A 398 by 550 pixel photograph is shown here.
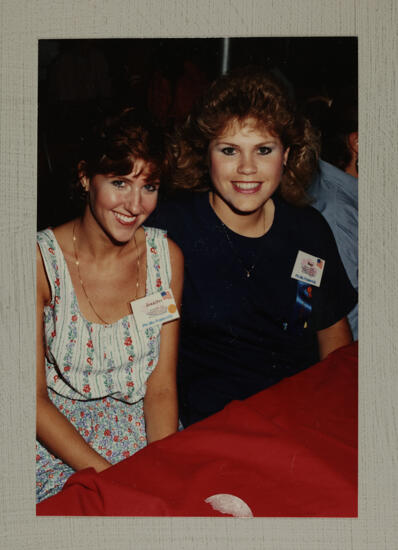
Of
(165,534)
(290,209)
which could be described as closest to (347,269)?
(290,209)

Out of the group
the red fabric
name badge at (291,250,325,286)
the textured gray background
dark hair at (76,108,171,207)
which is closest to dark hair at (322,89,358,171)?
the textured gray background

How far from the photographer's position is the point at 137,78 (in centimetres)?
161

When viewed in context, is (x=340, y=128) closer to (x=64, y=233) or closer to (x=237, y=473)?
(x=64, y=233)

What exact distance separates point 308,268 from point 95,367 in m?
0.64

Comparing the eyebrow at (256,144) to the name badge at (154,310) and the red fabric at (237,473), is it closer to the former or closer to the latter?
the name badge at (154,310)

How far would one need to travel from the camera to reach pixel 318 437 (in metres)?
1.68

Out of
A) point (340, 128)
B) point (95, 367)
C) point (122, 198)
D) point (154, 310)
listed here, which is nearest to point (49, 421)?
point (95, 367)

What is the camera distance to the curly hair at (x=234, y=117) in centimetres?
162

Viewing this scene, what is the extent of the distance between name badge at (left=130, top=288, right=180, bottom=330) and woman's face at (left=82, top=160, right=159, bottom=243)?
0.20 m

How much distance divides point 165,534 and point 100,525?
0.59 feet

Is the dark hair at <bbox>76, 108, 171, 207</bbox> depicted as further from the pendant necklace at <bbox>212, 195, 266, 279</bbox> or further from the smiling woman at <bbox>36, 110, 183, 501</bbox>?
the pendant necklace at <bbox>212, 195, 266, 279</bbox>

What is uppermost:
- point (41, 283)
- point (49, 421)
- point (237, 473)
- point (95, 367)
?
point (41, 283)

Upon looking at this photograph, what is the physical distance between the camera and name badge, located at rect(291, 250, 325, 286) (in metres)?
1.70

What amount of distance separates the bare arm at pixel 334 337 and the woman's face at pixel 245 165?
1.30ft
